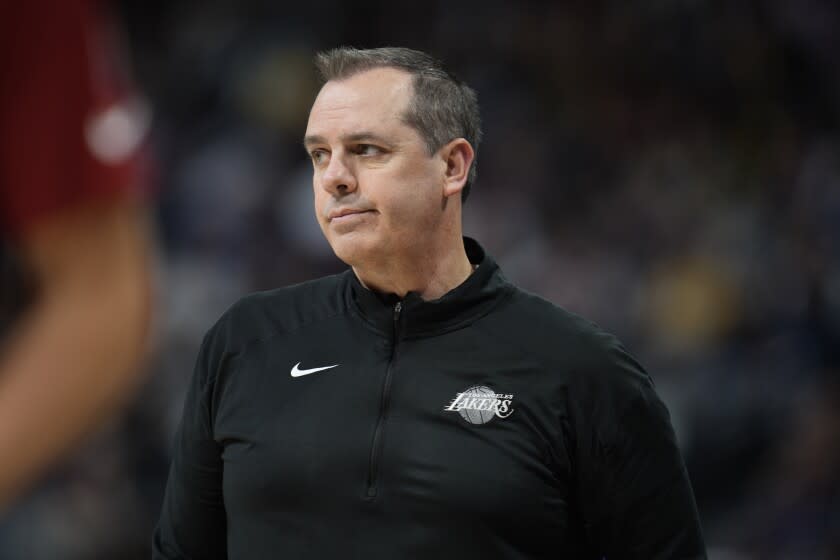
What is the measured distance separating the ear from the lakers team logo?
39 cm

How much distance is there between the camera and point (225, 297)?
7.00 metres

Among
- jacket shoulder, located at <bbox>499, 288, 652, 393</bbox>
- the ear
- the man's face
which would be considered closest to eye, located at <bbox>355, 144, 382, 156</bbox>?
the man's face

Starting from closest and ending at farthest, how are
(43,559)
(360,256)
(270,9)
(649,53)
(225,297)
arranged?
(360,256) → (43,559) → (225,297) → (649,53) → (270,9)

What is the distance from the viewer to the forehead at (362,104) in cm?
214

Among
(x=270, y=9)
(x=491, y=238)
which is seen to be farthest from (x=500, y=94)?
(x=270, y=9)

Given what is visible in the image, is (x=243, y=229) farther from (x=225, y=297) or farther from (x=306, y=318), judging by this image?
(x=306, y=318)

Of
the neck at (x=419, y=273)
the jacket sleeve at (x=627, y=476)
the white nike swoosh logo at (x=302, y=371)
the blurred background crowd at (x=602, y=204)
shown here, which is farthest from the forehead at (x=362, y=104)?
the blurred background crowd at (x=602, y=204)

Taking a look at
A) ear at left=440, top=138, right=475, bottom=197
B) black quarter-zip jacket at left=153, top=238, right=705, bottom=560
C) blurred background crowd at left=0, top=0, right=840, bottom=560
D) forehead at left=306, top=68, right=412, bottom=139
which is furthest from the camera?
blurred background crowd at left=0, top=0, right=840, bottom=560

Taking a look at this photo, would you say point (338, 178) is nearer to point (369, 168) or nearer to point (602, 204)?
point (369, 168)

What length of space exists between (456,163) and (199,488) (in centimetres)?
77

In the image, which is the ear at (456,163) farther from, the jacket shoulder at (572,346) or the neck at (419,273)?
the jacket shoulder at (572,346)

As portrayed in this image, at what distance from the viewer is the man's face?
2133mm

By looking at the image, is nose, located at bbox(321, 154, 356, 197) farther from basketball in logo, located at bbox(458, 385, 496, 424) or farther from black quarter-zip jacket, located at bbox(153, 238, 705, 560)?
basketball in logo, located at bbox(458, 385, 496, 424)

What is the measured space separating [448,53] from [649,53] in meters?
1.28
